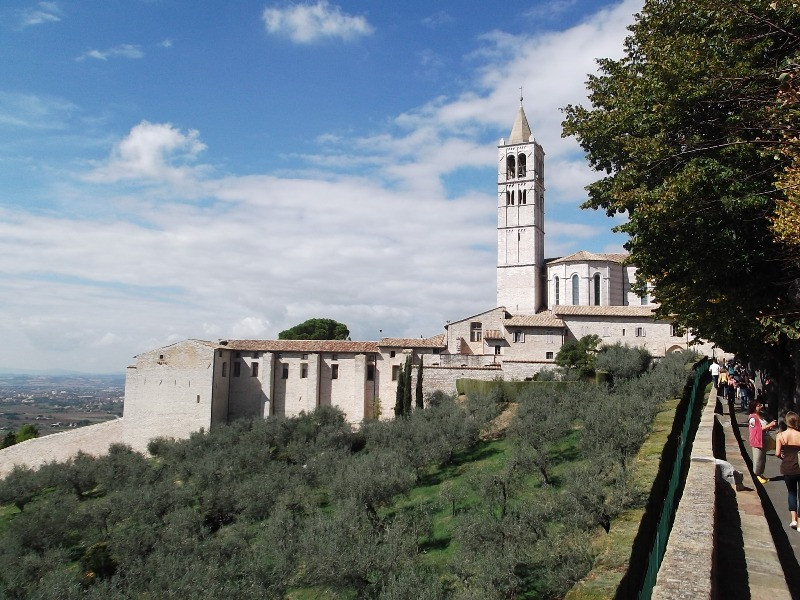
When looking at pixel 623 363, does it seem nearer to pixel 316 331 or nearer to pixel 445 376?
pixel 445 376

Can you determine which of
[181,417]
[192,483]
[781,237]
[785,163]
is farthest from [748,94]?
[181,417]

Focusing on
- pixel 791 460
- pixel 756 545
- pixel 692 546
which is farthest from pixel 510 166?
pixel 692 546

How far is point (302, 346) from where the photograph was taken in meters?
42.9

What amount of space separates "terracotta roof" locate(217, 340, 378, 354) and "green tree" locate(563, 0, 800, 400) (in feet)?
94.7

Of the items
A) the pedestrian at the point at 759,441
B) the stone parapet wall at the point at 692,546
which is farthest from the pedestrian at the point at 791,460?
the pedestrian at the point at 759,441

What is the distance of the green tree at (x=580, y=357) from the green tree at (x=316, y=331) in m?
32.5

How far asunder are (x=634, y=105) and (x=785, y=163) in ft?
12.0

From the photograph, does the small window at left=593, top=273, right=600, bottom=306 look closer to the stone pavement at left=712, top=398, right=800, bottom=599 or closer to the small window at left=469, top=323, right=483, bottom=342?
the small window at left=469, top=323, right=483, bottom=342

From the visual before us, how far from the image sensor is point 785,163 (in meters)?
9.88

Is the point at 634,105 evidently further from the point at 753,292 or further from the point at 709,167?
the point at 753,292

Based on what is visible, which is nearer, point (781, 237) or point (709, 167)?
point (781, 237)

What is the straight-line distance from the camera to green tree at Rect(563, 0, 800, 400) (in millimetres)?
9688

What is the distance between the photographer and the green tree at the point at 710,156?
9.69 metres

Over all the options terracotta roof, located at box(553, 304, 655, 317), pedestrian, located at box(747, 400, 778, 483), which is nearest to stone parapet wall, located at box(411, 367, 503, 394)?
terracotta roof, located at box(553, 304, 655, 317)
